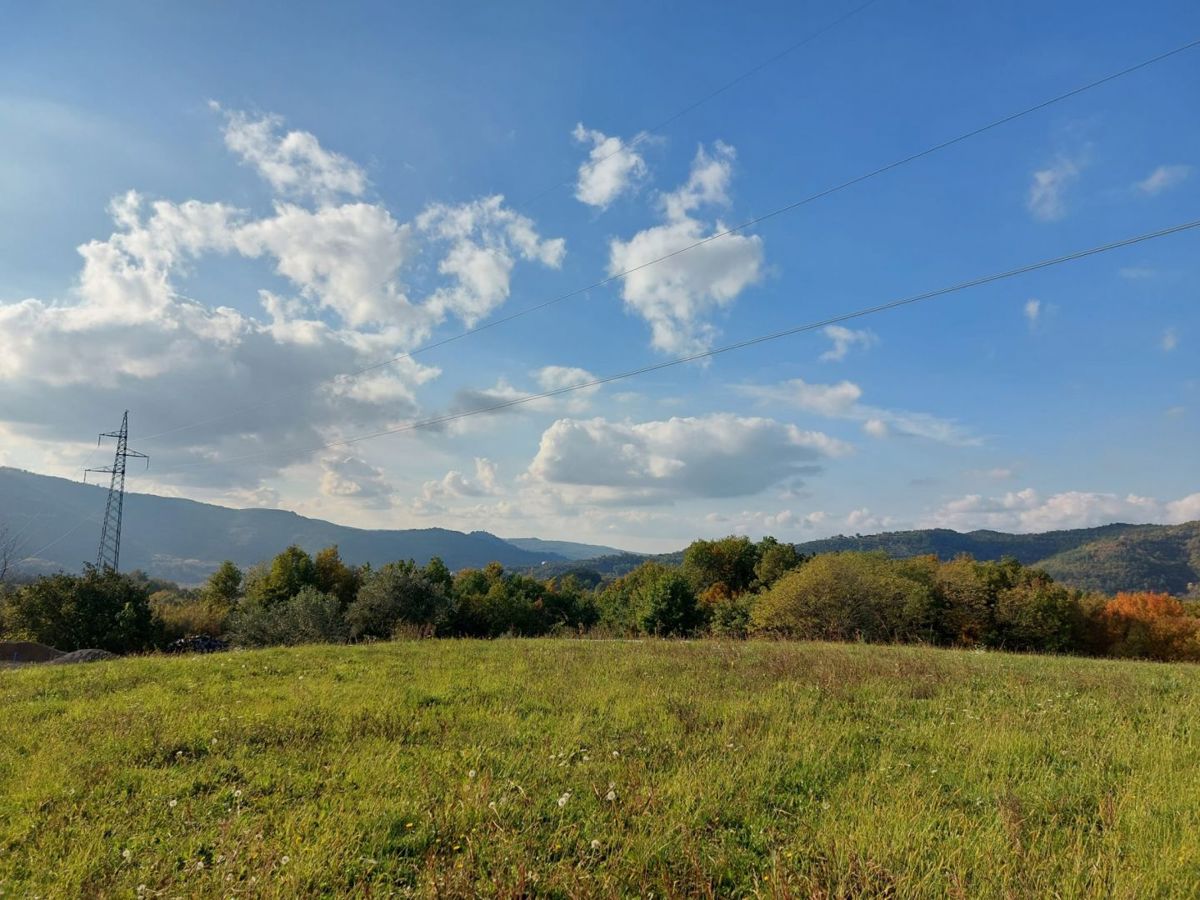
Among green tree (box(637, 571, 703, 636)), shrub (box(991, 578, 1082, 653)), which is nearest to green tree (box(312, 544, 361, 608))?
green tree (box(637, 571, 703, 636))

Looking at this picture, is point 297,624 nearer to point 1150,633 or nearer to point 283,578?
point 283,578

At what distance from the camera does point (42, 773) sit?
259 inches

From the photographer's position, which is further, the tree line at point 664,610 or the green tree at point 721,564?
the green tree at point 721,564

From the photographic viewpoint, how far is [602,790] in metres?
6.04

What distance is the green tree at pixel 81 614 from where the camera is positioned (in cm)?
4650

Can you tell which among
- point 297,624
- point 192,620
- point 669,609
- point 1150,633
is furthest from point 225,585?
point 1150,633

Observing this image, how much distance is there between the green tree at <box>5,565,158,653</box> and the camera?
153 ft

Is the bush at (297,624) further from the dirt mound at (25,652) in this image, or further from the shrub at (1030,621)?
the shrub at (1030,621)

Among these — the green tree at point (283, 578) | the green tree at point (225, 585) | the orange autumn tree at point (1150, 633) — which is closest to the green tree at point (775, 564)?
the orange autumn tree at point (1150, 633)

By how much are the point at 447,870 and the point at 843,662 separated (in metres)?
12.1

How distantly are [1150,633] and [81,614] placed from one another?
10642 centimetres

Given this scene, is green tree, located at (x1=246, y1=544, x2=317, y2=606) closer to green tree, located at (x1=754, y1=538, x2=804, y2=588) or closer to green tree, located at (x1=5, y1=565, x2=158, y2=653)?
green tree, located at (x1=5, y1=565, x2=158, y2=653)

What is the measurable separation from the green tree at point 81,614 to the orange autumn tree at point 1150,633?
95.7m

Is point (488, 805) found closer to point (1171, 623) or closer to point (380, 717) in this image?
point (380, 717)
